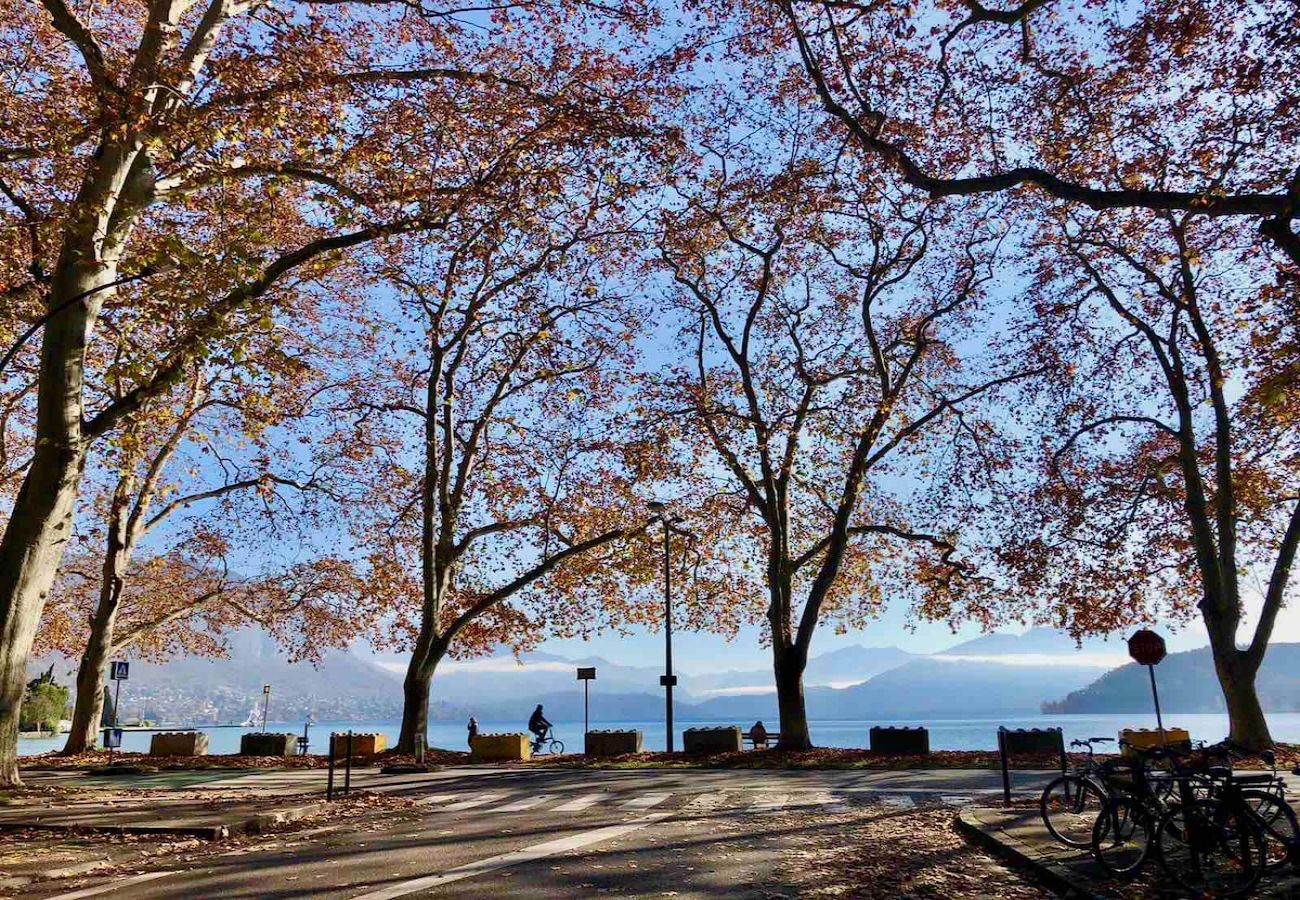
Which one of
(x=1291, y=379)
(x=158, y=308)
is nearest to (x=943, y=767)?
(x=1291, y=379)

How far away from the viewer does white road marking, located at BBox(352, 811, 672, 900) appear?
23.4ft

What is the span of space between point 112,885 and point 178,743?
23.7 m

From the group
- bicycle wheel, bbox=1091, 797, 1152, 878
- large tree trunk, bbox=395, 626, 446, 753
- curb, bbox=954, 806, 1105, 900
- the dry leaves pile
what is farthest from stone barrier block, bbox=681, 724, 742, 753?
bicycle wheel, bbox=1091, 797, 1152, 878

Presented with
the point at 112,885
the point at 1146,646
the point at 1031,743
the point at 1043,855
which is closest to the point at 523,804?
the point at 112,885

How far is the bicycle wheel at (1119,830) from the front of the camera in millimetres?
7984

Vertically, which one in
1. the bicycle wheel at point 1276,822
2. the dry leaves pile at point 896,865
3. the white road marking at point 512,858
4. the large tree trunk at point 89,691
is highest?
the large tree trunk at point 89,691

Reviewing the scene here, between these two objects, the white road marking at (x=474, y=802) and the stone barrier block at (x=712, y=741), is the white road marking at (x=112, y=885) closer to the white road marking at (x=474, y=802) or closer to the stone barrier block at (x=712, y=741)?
the white road marking at (x=474, y=802)

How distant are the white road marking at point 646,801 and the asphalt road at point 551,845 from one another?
32 millimetres

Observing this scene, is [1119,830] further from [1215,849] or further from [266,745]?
[266,745]

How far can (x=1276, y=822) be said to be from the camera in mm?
7410

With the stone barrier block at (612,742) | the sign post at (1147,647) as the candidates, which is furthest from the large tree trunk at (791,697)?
the sign post at (1147,647)

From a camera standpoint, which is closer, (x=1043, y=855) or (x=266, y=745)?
(x=1043, y=855)

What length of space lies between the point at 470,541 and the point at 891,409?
43.4 ft

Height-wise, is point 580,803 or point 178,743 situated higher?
point 178,743
